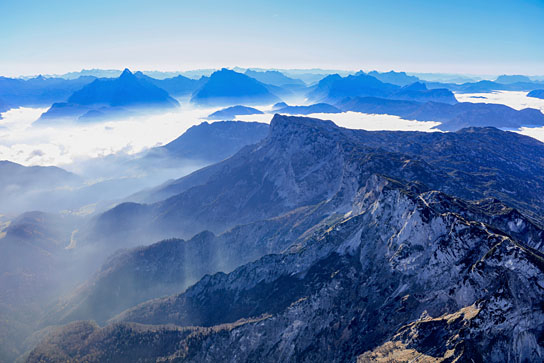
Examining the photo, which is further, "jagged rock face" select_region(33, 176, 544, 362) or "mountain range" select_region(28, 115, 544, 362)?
"mountain range" select_region(28, 115, 544, 362)

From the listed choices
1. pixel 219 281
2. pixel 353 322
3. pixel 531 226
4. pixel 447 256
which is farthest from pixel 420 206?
pixel 219 281

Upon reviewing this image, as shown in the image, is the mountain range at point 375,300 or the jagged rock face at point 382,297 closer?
the jagged rock face at point 382,297

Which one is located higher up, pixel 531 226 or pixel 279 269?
pixel 531 226

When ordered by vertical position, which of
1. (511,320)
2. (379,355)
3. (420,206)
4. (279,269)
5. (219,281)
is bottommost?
(219,281)

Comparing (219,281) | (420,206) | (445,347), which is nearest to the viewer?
(445,347)

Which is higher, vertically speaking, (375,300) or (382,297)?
(382,297)

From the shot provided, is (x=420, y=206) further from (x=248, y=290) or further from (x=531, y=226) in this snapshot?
(x=248, y=290)

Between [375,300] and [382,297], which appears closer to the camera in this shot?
[382,297]

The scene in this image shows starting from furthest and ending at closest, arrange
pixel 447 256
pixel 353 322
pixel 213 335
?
1. pixel 213 335
2. pixel 353 322
3. pixel 447 256
